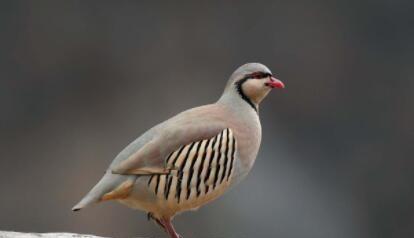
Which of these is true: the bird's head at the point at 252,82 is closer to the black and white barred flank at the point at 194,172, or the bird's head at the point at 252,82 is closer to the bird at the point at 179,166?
the bird at the point at 179,166

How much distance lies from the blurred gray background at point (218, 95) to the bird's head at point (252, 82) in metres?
5.36

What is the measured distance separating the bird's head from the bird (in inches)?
3.2

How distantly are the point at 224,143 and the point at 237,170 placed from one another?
0.49ft

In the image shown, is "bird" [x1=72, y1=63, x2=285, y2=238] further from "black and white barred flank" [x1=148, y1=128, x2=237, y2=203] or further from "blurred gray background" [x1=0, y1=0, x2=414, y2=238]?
"blurred gray background" [x1=0, y1=0, x2=414, y2=238]

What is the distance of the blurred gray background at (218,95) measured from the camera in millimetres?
11039

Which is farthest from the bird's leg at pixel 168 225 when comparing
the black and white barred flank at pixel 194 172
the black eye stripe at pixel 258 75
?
the black eye stripe at pixel 258 75

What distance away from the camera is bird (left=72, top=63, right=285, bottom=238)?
4.96 metres

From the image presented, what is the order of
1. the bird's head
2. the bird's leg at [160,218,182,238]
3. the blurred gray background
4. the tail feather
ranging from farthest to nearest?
the blurred gray background
the bird's head
the bird's leg at [160,218,182,238]
the tail feather

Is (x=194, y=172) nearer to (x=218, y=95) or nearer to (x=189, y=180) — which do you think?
(x=189, y=180)

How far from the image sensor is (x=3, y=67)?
11516 mm

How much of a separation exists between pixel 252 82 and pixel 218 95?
6.22 m

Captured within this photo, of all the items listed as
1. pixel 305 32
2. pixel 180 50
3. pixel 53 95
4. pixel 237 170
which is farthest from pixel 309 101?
pixel 237 170

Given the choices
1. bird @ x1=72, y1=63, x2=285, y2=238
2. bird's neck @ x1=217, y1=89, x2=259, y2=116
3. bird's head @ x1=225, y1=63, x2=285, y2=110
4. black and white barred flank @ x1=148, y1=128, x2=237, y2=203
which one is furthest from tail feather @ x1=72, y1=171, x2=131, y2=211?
bird's head @ x1=225, y1=63, x2=285, y2=110

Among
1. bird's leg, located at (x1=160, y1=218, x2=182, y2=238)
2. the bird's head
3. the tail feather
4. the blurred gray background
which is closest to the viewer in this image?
the tail feather
